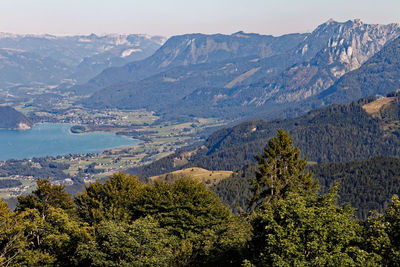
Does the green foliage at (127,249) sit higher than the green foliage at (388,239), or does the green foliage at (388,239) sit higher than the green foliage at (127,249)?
the green foliage at (388,239)

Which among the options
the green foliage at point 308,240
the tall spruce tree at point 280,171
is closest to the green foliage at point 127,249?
the green foliage at point 308,240

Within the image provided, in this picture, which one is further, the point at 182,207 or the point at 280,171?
the point at 182,207

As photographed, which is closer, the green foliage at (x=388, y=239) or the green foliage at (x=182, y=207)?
the green foliage at (x=388, y=239)

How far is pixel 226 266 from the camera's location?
182ft

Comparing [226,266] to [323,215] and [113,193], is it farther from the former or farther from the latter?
[113,193]

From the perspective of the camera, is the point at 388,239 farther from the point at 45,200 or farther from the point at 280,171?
the point at 45,200

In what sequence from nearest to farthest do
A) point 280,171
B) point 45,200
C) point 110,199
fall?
1. point 280,171
2. point 45,200
3. point 110,199

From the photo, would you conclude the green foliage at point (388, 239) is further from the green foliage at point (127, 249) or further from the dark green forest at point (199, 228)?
the green foliage at point (127, 249)

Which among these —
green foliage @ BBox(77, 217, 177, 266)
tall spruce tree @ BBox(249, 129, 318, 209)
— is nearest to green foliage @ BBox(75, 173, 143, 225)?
green foliage @ BBox(77, 217, 177, 266)

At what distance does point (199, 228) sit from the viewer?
75.1 metres

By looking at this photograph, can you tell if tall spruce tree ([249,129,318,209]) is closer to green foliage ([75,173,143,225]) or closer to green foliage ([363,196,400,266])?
green foliage ([75,173,143,225])

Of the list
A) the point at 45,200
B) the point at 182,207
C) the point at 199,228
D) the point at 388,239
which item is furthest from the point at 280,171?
the point at 45,200

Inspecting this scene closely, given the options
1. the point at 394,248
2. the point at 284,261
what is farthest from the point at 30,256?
the point at 394,248

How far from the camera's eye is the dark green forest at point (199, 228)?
43.1m
